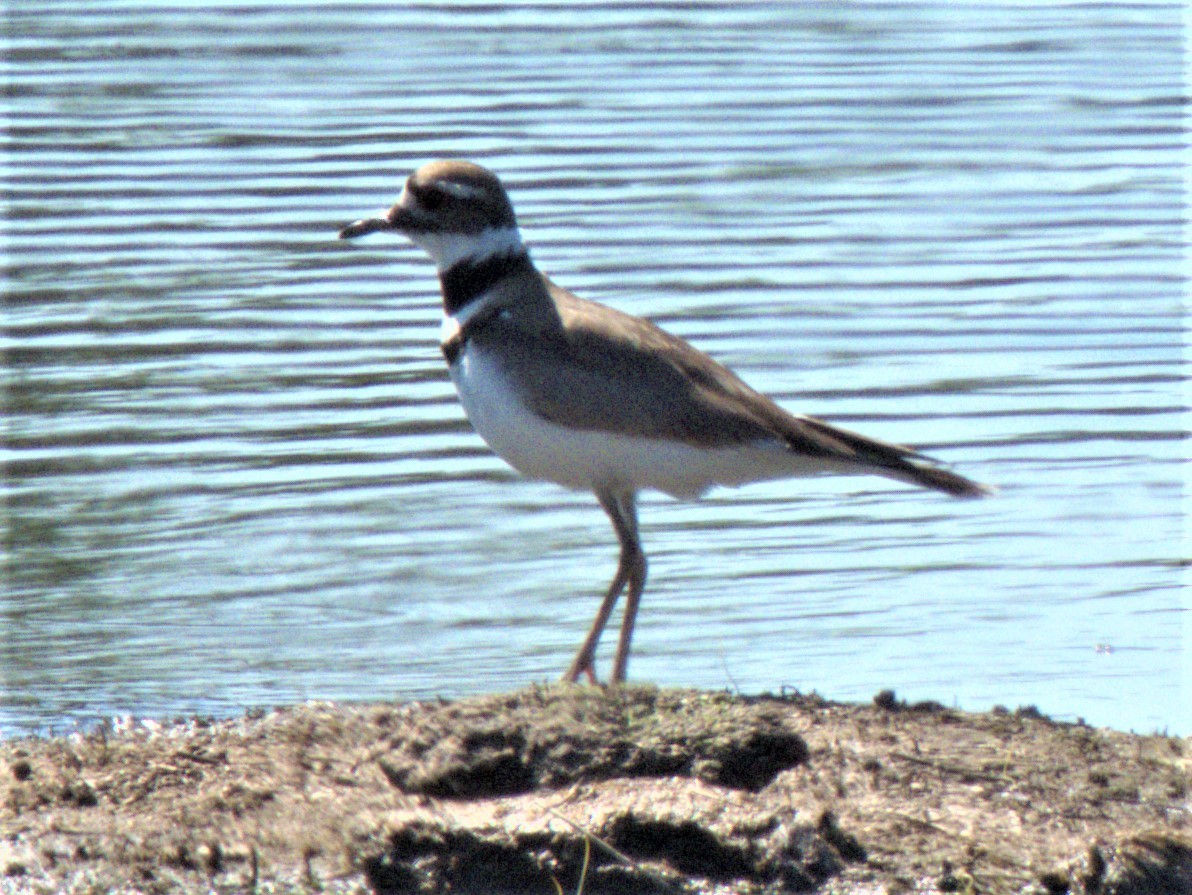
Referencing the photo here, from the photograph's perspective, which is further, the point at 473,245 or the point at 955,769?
the point at 473,245

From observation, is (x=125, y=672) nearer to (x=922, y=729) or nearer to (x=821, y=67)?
(x=922, y=729)

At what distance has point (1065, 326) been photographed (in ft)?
34.8

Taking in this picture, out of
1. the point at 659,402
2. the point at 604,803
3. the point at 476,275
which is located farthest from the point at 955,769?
the point at 476,275

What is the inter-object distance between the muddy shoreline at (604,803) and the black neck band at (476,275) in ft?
5.35

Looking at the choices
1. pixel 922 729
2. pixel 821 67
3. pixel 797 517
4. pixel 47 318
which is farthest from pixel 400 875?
pixel 821 67

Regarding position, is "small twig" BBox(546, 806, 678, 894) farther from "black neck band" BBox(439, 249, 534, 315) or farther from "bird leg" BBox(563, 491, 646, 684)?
"black neck band" BBox(439, 249, 534, 315)

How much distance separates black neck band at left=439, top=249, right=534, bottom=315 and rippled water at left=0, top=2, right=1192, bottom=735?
1.20 m

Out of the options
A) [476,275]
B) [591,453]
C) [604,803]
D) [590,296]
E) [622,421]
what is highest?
[476,275]

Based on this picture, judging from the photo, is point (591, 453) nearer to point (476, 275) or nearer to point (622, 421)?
point (622, 421)

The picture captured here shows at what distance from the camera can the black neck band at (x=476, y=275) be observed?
6.79 metres

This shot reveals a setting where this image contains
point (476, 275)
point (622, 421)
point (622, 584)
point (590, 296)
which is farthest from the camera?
point (590, 296)

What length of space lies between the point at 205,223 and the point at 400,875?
795 cm

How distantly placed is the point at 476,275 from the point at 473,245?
0.33 feet

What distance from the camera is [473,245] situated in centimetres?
684
